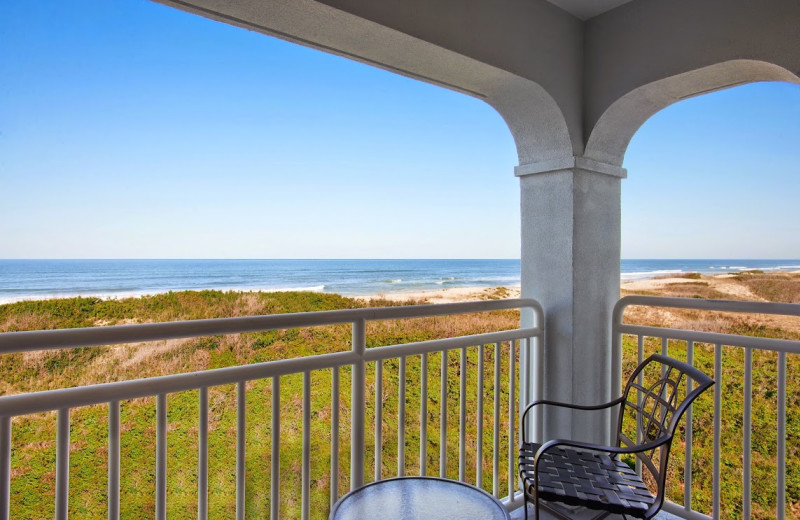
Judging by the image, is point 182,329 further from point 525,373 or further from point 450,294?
point 450,294

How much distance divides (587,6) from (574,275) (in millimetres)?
1480

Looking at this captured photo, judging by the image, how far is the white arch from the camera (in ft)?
6.63

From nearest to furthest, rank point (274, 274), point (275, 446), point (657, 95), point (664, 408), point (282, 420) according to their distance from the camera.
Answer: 1. point (275, 446)
2. point (664, 408)
3. point (657, 95)
4. point (282, 420)
5. point (274, 274)

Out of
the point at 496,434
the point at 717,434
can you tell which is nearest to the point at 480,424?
the point at 496,434

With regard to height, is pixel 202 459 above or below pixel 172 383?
below

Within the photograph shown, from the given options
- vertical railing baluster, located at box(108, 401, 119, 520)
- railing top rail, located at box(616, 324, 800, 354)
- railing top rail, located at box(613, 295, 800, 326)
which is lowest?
vertical railing baluster, located at box(108, 401, 119, 520)

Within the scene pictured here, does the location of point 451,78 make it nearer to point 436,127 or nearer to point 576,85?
point 576,85

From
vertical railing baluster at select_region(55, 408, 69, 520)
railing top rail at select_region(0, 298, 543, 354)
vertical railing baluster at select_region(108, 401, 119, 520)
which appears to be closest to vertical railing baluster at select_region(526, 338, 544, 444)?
railing top rail at select_region(0, 298, 543, 354)

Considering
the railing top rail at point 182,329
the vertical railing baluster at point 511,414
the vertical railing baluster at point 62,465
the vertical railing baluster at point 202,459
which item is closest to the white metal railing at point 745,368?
the vertical railing baluster at point 511,414

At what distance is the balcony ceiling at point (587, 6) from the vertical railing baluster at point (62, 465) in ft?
9.07

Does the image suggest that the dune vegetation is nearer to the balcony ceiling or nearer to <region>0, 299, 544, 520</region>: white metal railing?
<region>0, 299, 544, 520</region>: white metal railing

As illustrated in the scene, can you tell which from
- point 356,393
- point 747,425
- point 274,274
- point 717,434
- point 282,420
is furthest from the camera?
point 274,274

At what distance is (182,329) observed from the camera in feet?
4.30

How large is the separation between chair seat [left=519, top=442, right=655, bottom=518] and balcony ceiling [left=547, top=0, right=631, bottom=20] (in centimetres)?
228
